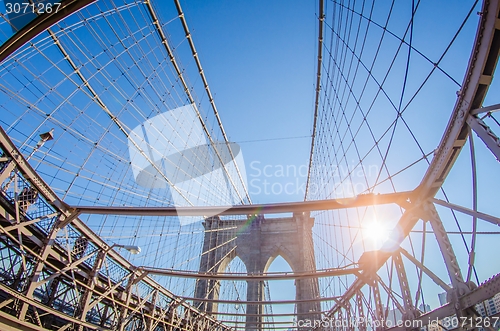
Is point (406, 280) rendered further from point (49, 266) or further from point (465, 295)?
point (49, 266)

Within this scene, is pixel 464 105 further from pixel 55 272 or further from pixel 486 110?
pixel 55 272

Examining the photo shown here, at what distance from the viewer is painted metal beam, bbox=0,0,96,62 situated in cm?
422

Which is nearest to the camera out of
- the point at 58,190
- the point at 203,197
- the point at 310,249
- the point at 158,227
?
the point at 58,190

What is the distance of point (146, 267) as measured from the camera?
13.8 metres

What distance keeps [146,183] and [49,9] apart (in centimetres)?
1336

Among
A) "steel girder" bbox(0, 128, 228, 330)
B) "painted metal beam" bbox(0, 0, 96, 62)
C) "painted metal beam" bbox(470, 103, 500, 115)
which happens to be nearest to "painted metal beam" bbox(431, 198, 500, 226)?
"painted metal beam" bbox(470, 103, 500, 115)

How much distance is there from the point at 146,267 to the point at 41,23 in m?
12.2

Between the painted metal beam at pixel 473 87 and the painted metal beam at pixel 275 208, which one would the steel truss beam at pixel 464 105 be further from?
the painted metal beam at pixel 275 208

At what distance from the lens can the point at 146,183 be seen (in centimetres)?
1678

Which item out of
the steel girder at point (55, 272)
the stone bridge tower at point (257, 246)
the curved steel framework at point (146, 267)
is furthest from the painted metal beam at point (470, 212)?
the stone bridge tower at point (257, 246)

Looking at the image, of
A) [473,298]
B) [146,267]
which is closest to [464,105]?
[473,298]

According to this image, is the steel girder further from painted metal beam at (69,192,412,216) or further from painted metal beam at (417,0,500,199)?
painted metal beam at (417,0,500,199)

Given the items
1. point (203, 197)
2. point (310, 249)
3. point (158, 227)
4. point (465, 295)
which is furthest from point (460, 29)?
point (310, 249)

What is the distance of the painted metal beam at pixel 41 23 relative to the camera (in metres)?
4.22
